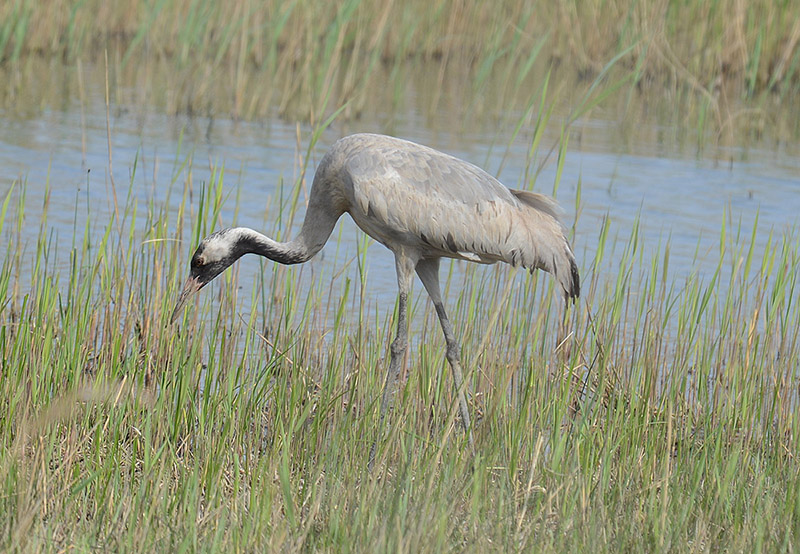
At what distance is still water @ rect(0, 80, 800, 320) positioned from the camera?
6.91 meters

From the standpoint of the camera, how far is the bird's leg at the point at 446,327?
14.1ft

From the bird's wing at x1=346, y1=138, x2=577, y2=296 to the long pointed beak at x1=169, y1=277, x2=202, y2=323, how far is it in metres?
0.62

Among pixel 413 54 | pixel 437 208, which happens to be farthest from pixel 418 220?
pixel 413 54

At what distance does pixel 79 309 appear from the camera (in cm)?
398

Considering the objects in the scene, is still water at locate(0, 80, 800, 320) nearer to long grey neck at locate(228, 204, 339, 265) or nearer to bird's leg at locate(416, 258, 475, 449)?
bird's leg at locate(416, 258, 475, 449)

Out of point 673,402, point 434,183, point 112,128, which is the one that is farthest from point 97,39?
point 673,402

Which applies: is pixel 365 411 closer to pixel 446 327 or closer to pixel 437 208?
pixel 446 327

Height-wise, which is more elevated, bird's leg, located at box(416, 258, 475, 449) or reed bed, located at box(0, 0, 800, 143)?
reed bed, located at box(0, 0, 800, 143)

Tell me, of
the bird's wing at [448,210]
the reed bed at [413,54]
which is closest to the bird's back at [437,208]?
the bird's wing at [448,210]

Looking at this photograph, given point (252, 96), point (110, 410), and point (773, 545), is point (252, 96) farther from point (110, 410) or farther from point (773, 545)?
point (773, 545)

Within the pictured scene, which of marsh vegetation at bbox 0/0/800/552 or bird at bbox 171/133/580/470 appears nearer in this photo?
marsh vegetation at bbox 0/0/800/552

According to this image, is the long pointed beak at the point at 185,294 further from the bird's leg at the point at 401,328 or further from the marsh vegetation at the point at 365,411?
the bird's leg at the point at 401,328

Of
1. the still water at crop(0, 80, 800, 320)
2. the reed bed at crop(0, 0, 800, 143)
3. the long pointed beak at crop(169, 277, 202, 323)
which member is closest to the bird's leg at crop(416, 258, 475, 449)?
the long pointed beak at crop(169, 277, 202, 323)

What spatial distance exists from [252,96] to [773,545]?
7744 mm
